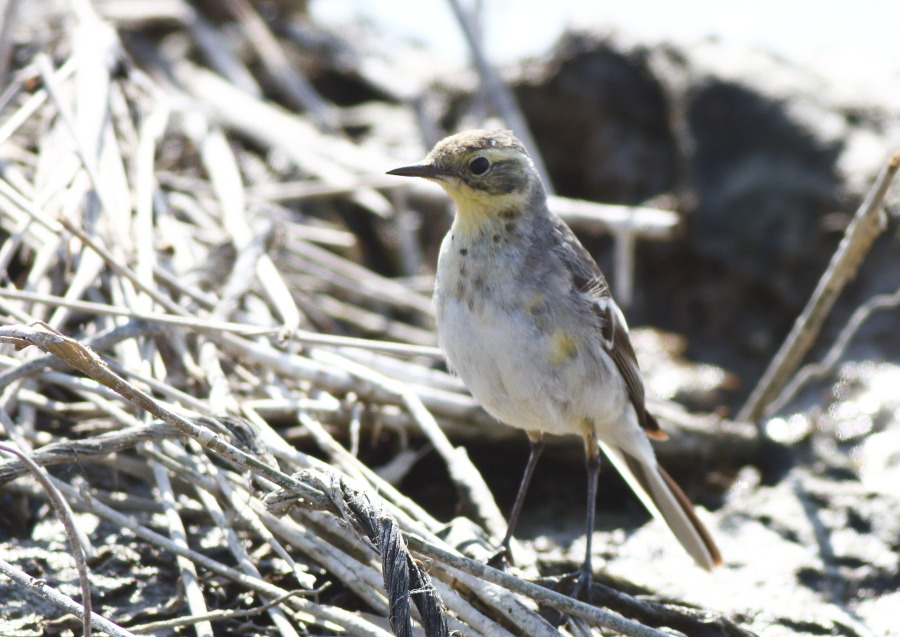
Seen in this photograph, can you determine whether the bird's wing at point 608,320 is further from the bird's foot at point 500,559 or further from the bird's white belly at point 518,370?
the bird's foot at point 500,559

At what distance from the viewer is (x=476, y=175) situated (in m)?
4.46

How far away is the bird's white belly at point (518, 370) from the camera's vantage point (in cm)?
416

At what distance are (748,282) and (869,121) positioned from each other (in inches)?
64.8

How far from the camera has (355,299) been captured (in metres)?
6.65

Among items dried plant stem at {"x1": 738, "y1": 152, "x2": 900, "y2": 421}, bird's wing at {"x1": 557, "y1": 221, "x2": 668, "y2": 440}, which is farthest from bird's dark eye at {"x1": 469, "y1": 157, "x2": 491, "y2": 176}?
dried plant stem at {"x1": 738, "y1": 152, "x2": 900, "y2": 421}

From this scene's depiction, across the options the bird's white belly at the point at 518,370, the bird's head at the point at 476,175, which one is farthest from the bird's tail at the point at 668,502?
the bird's head at the point at 476,175

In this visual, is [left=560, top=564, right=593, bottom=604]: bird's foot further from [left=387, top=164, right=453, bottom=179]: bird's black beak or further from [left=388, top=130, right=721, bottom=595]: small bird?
[left=387, top=164, right=453, bottom=179]: bird's black beak

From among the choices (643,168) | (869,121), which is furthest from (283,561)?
(869,121)

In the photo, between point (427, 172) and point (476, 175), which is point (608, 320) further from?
point (427, 172)

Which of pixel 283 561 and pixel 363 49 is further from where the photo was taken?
pixel 363 49

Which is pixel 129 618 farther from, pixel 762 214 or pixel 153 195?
pixel 762 214

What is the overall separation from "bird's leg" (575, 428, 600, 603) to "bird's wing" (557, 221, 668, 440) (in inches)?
12.6

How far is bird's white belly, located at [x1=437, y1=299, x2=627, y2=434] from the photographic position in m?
4.16

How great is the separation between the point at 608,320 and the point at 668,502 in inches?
41.0
